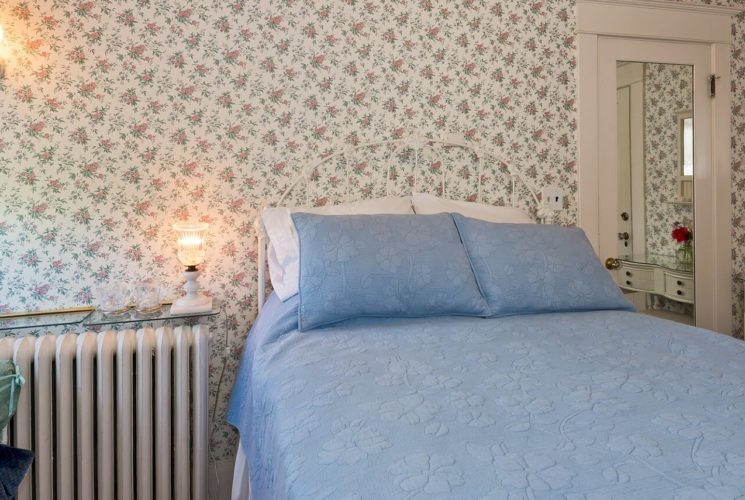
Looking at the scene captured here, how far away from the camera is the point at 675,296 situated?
260 centimetres

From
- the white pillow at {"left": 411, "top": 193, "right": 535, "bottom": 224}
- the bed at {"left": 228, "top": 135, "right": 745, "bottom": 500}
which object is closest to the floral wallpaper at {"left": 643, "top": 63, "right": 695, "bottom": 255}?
the white pillow at {"left": 411, "top": 193, "right": 535, "bottom": 224}

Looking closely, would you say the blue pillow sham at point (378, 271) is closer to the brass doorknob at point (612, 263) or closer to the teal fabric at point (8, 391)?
the teal fabric at point (8, 391)

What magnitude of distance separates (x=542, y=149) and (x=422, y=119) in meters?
0.63

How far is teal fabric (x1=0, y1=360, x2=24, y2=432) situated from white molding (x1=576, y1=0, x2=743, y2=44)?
264 centimetres

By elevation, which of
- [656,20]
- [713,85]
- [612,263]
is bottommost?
[612,263]

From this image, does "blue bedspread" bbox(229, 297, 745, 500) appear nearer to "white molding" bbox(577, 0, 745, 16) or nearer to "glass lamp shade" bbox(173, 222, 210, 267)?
"glass lamp shade" bbox(173, 222, 210, 267)

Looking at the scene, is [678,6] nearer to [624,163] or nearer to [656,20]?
[656,20]

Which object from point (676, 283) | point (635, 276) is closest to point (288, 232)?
point (635, 276)

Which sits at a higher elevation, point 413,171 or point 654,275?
point 413,171

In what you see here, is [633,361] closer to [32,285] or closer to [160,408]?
[160,408]

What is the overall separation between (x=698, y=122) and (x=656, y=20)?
0.57m

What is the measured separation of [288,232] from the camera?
6.14 ft

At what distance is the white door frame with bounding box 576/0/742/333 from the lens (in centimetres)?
247

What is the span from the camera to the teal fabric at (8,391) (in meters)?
1.22
